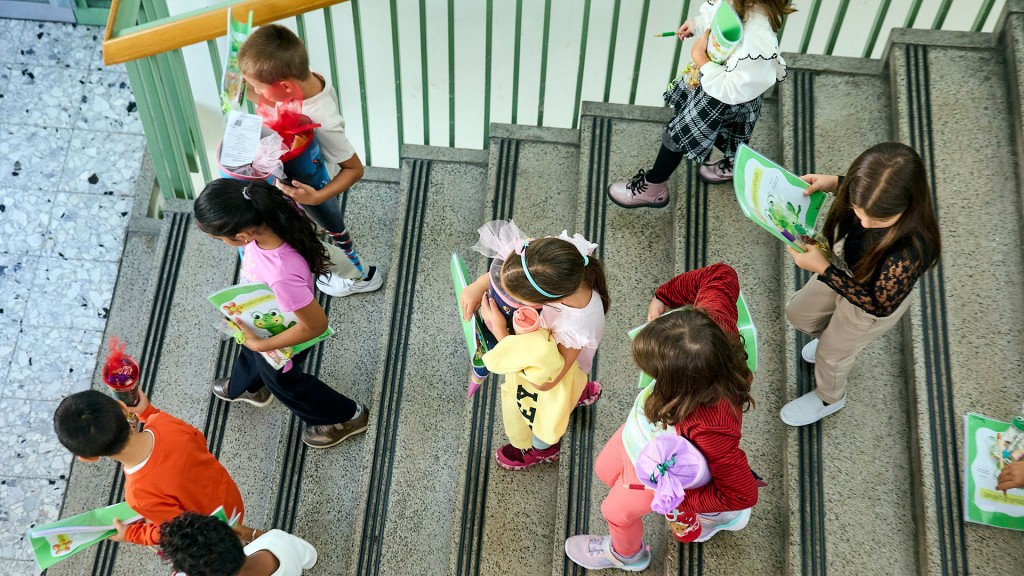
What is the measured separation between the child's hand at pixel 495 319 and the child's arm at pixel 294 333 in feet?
2.22

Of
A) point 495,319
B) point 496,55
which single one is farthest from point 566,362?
point 496,55

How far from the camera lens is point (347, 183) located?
121 inches

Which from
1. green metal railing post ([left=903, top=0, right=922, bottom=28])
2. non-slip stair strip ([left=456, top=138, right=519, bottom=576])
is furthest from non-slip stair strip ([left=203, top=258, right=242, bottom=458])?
green metal railing post ([left=903, top=0, right=922, bottom=28])

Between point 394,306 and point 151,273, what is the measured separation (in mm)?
1513

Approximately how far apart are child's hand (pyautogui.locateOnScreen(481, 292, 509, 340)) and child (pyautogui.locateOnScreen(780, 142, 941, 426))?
0.93 m

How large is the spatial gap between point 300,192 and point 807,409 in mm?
2031

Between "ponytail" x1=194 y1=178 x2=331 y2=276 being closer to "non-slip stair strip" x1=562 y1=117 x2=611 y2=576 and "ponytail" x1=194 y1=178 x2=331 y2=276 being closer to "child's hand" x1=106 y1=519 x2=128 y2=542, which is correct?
"child's hand" x1=106 y1=519 x2=128 y2=542

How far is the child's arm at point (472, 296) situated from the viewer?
2.49m

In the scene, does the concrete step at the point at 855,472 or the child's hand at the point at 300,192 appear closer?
the concrete step at the point at 855,472

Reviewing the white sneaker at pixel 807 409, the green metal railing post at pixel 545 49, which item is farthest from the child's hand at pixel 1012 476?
the green metal railing post at pixel 545 49

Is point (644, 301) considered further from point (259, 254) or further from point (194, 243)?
point (194, 243)

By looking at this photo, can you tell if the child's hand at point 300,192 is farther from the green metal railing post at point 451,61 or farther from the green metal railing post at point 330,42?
the green metal railing post at point 451,61

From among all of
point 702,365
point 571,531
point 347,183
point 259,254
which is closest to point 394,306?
point 347,183

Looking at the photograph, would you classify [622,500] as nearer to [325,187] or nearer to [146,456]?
[146,456]
